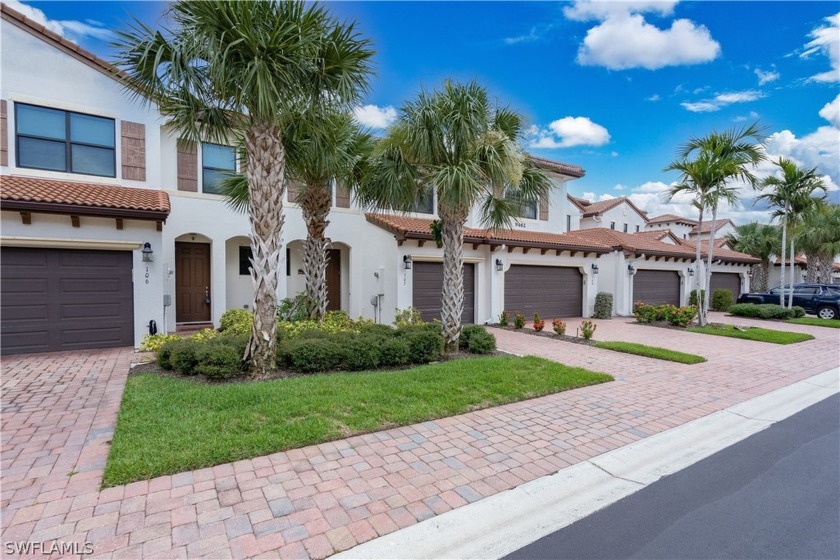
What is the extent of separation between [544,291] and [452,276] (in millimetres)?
8932

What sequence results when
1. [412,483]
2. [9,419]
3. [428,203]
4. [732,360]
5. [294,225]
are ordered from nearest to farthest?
1. [412,483]
2. [9,419]
3. [732,360]
4. [294,225]
5. [428,203]

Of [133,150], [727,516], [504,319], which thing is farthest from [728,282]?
[133,150]

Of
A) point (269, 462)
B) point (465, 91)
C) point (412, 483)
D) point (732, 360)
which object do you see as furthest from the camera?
point (732, 360)

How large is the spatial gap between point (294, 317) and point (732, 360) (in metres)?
11.2

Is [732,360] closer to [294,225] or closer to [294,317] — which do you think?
[294,317]

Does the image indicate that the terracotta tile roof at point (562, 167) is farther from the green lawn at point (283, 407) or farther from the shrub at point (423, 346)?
the green lawn at point (283, 407)

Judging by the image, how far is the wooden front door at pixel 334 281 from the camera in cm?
1543

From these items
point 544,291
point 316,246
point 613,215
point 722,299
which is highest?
point 613,215

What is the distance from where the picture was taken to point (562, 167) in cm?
1766

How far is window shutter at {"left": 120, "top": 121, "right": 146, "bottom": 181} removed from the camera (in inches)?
440

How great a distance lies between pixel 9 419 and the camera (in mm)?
4914

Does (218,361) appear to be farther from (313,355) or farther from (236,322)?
(236,322)

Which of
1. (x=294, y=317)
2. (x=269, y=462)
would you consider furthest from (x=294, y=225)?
(x=269, y=462)

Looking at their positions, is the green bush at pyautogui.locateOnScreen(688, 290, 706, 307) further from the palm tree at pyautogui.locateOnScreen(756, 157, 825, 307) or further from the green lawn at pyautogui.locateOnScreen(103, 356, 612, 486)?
the green lawn at pyautogui.locateOnScreen(103, 356, 612, 486)
